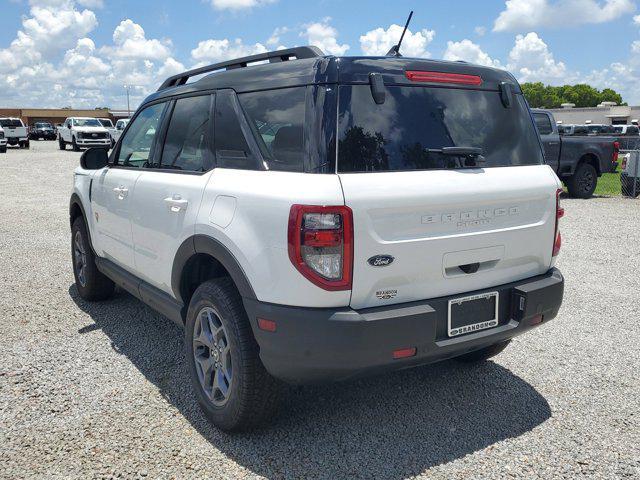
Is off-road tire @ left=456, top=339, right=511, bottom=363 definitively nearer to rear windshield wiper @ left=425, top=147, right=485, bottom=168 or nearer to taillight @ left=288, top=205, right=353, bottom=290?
rear windshield wiper @ left=425, top=147, right=485, bottom=168

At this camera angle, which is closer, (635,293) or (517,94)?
(517,94)

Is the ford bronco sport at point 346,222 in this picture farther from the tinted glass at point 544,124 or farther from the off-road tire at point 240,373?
the tinted glass at point 544,124

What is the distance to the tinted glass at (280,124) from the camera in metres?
2.82

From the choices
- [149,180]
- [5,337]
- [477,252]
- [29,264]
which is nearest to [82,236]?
[5,337]

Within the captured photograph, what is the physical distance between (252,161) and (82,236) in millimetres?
2995

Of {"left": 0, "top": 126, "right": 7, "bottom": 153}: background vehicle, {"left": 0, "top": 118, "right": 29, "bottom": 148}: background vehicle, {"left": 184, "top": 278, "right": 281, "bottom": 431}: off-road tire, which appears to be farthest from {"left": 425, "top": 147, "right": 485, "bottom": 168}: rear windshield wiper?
{"left": 0, "top": 118, "right": 29, "bottom": 148}: background vehicle

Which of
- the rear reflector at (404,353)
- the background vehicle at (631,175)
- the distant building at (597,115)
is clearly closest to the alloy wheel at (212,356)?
the rear reflector at (404,353)

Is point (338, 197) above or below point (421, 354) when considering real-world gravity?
above

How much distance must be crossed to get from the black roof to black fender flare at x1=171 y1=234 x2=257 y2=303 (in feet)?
2.90

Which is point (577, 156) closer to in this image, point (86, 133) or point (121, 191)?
point (121, 191)

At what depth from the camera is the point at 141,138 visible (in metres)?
4.44

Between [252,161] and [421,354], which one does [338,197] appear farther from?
[421,354]

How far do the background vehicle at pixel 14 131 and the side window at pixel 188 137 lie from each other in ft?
121

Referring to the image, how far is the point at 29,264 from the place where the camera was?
7.27 meters
